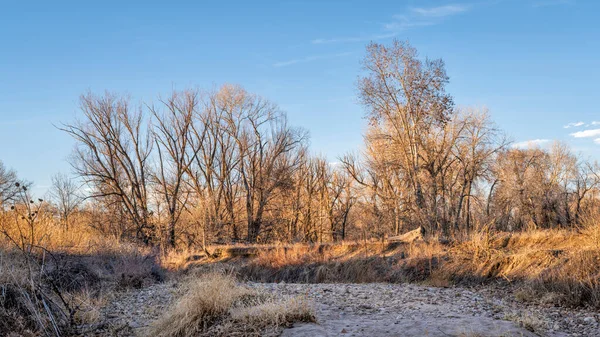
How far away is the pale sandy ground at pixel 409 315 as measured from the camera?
6781 millimetres

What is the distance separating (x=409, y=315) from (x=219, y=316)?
131 inches

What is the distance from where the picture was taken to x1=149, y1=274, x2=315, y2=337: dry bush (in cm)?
696

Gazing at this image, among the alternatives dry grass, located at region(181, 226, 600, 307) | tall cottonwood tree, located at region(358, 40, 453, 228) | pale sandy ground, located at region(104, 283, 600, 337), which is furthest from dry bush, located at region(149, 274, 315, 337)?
tall cottonwood tree, located at region(358, 40, 453, 228)

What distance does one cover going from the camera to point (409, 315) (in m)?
8.21

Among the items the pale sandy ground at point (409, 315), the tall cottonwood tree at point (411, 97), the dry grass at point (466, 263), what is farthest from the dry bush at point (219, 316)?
the tall cottonwood tree at point (411, 97)

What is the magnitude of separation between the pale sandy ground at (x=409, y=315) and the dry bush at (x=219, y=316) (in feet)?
1.03

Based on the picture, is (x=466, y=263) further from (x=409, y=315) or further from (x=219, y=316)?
(x=219, y=316)

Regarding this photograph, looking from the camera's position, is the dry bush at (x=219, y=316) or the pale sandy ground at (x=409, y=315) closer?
the pale sandy ground at (x=409, y=315)

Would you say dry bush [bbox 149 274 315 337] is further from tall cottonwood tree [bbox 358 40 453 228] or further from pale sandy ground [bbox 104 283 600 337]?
tall cottonwood tree [bbox 358 40 453 228]

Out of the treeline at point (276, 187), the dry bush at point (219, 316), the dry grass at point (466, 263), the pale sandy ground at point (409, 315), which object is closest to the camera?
the pale sandy ground at point (409, 315)

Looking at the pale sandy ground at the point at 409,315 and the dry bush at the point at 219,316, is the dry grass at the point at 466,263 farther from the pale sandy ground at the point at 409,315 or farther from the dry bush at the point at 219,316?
the dry bush at the point at 219,316

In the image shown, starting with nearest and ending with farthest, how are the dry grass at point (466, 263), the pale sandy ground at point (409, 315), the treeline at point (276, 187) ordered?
1. the pale sandy ground at point (409, 315)
2. the dry grass at point (466, 263)
3. the treeline at point (276, 187)

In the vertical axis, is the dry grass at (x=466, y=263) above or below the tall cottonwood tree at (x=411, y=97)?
below

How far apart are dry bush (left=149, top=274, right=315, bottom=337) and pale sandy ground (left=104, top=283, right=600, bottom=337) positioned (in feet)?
1.03
